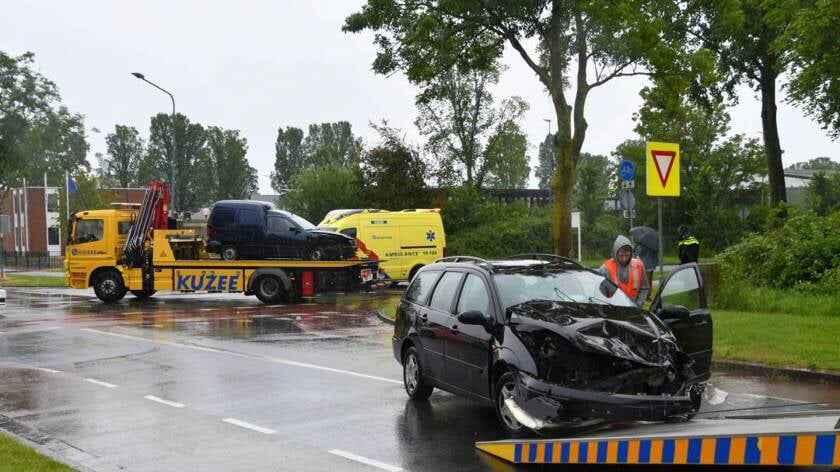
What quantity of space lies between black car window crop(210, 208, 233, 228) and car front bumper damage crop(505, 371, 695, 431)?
1914 centimetres

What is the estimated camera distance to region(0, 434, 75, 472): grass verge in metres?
6.64

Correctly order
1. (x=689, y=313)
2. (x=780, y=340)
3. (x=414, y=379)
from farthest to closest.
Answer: (x=780, y=340), (x=414, y=379), (x=689, y=313)

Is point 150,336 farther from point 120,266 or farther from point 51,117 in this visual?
point 51,117

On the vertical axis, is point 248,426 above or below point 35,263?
above

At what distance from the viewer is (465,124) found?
51.4 m

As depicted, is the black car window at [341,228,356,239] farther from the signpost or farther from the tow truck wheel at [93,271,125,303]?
the signpost

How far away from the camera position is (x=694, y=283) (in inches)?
329

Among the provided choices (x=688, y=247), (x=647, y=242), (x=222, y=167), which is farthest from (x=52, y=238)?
(x=688, y=247)

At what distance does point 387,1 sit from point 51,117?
2741 centimetres

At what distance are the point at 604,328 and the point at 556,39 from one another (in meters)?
15.2

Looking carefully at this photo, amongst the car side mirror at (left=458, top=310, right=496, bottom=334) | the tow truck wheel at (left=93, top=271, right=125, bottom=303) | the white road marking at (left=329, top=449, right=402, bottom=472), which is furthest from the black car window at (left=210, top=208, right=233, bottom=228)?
the white road marking at (left=329, top=449, right=402, bottom=472)

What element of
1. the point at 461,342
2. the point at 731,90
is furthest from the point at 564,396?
the point at 731,90

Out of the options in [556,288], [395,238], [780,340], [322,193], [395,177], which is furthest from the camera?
[322,193]

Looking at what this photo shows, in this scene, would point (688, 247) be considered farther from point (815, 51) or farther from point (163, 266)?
point (163, 266)
